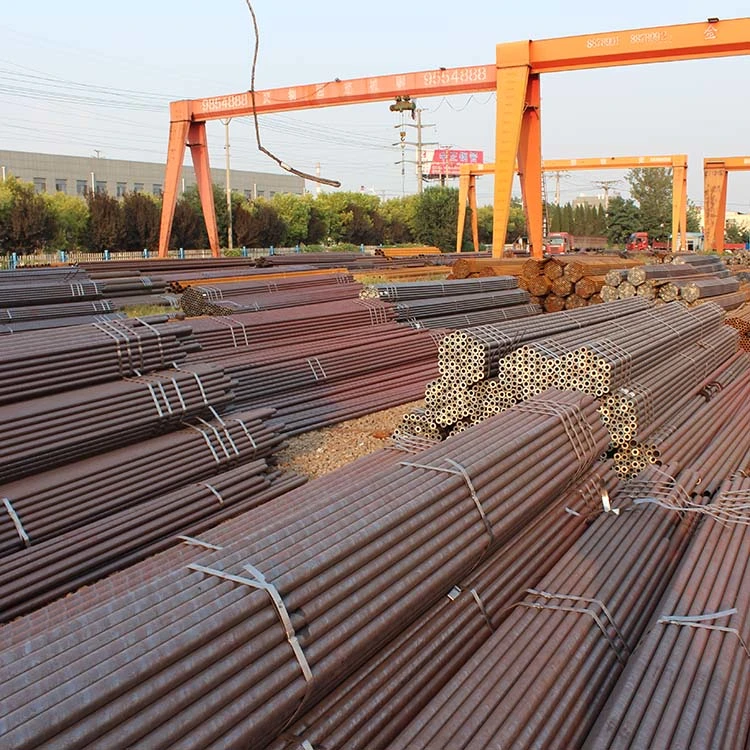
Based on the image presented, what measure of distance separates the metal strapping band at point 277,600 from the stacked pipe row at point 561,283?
1478 centimetres

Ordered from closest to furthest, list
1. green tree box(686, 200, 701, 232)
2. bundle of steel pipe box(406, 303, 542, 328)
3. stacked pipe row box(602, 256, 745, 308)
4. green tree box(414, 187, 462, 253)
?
bundle of steel pipe box(406, 303, 542, 328), stacked pipe row box(602, 256, 745, 308), green tree box(414, 187, 462, 253), green tree box(686, 200, 701, 232)

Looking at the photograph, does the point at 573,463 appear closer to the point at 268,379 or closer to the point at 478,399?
the point at 478,399

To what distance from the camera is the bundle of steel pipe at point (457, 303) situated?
13180 mm

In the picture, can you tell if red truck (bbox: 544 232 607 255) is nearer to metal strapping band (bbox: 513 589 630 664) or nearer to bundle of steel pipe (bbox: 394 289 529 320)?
bundle of steel pipe (bbox: 394 289 529 320)

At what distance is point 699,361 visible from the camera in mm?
9641


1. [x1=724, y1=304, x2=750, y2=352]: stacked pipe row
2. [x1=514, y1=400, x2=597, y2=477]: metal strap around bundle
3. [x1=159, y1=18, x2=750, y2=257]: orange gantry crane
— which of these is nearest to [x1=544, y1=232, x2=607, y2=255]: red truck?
[x1=159, y1=18, x2=750, y2=257]: orange gantry crane

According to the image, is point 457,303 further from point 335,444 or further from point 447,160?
point 447,160

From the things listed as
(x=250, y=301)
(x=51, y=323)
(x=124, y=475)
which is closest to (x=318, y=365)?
(x=250, y=301)

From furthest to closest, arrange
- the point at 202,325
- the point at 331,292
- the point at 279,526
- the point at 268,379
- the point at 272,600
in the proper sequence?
1. the point at 331,292
2. the point at 202,325
3. the point at 268,379
4. the point at 279,526
5. the point at 272,600

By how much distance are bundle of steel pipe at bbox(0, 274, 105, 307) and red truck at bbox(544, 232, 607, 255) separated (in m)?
29.9

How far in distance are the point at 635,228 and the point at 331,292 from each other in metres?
61.3

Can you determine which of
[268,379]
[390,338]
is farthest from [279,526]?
[390,338]

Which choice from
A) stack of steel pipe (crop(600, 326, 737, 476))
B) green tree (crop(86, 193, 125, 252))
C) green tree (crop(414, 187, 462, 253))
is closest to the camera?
stack of steel pipe (crop(600, 326, 737, 476))

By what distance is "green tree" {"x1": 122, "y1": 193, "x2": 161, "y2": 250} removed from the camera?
1469 inches
